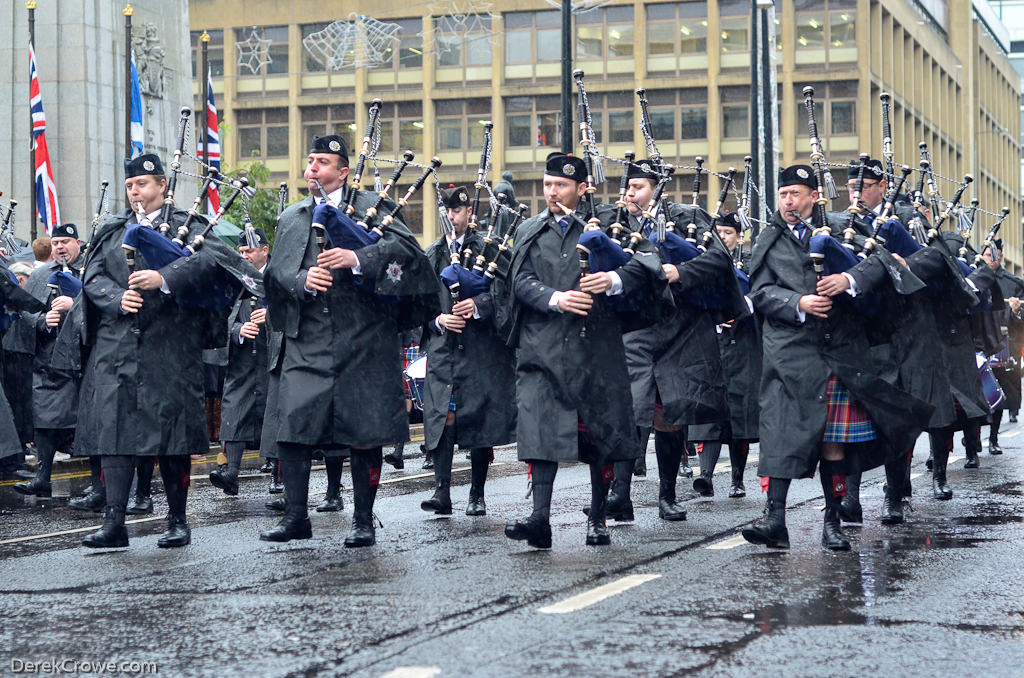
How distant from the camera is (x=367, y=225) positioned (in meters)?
8.94

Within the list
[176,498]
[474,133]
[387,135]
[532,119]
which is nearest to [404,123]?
[387,135]

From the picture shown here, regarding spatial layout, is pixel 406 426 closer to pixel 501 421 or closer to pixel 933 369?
pixel 501 421

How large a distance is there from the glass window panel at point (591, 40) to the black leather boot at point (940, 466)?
51080mm

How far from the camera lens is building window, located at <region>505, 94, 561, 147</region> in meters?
61.4

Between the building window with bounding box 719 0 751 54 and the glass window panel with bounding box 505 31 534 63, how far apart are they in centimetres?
688

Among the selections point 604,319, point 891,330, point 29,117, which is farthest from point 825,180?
point 29,117

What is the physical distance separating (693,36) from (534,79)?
5.88 metres

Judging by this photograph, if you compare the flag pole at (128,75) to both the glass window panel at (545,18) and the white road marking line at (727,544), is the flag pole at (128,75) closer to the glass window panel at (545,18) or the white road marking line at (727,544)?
the white road marking line at (727,544)

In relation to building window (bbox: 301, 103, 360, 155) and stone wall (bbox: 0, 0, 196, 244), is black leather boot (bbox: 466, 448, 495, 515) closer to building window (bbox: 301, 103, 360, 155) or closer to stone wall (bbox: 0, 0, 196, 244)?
stone wall (bbox: 0, 0, 196, 244)

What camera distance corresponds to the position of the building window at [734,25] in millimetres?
60688

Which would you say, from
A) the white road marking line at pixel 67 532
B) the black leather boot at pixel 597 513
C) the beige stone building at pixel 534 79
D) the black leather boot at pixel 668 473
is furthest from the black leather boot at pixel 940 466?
the beige stone building at pixel 534 79

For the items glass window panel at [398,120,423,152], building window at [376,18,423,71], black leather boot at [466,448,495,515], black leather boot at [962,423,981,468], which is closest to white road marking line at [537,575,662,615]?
black leather boot at [466,448,495,515]

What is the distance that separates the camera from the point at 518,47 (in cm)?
6178

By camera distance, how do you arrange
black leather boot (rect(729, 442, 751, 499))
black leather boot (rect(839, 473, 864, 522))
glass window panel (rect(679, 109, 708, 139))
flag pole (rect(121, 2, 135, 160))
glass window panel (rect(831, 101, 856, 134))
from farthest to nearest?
glass window panel (rect(679, 109, 708, 139))
glass window panel (rect(831, 101, 856, 134))
flag pole (rect(121, 2, 135, 160))
black leather boot (rect(729, 442, 751, 499))
black leather boot (rect(839, 473, 864, 522))
